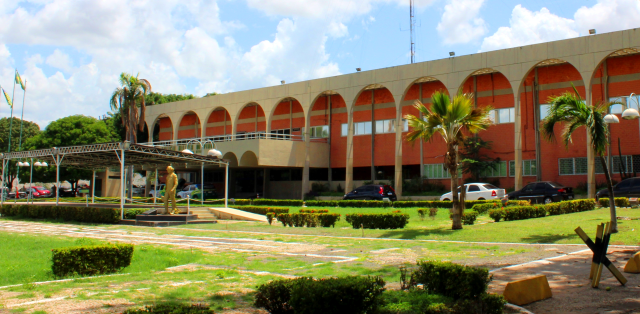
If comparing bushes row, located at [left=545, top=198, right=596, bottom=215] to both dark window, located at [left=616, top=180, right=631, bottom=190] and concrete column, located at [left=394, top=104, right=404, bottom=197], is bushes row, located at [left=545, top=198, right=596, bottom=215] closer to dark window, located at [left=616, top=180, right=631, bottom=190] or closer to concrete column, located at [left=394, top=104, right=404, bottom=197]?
dark window, located at [left=616, top=180, right=631, bottom=190]

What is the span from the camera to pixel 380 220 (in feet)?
55.6

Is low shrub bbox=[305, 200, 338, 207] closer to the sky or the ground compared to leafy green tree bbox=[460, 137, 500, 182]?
closer to the ground

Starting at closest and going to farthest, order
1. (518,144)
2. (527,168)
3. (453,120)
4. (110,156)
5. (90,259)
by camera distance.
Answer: (90,259)
(453,120)
(110,156)
(518,144)
(527,168)

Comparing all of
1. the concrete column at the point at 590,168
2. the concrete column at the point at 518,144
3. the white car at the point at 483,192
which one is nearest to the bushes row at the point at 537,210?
the white car at the point at 483,192

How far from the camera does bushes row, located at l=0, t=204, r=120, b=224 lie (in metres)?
22.6

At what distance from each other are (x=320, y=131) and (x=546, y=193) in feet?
69.1

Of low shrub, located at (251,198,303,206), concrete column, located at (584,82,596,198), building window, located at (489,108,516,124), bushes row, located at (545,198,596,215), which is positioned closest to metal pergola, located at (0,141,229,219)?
low shrub, located at (251,198,303,206)

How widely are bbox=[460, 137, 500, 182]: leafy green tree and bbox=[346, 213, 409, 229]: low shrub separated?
17690 millimetres

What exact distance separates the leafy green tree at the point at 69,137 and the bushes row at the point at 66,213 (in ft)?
65.5

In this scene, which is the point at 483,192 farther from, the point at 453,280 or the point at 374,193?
the point at 453,280

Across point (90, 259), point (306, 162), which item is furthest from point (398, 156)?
point (90, 259)

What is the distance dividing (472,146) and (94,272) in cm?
2941

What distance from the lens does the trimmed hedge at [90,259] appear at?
8305 millimetres

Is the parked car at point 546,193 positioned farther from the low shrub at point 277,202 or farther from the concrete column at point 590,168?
the low shrub at point 277,202
